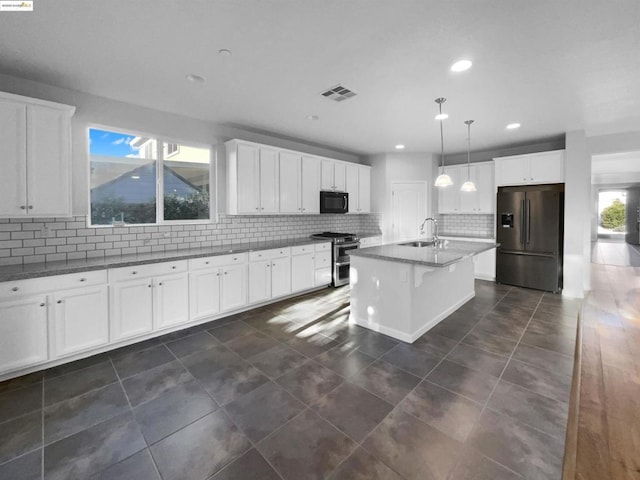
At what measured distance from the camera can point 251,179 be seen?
4.48 meters

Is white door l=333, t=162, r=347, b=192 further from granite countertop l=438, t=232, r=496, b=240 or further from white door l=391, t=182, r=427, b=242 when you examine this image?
granite countertop l=438, t=232, r=496, b=240

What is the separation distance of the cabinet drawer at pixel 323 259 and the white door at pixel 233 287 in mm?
1475

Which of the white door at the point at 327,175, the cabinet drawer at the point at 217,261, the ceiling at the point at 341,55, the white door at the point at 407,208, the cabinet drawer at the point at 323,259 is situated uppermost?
the ceiling at the point at 341,55

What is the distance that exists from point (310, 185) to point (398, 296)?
285cm

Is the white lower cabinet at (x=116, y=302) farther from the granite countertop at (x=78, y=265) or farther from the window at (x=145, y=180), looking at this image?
the window at (x=145, y=180)

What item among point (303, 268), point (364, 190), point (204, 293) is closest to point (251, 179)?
point (303, 268)

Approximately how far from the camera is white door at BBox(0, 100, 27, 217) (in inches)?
102

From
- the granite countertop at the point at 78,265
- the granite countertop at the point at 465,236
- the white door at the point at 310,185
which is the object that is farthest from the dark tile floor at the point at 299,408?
the granite countertop at the point at 465,236

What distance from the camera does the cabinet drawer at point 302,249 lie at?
15.6ft

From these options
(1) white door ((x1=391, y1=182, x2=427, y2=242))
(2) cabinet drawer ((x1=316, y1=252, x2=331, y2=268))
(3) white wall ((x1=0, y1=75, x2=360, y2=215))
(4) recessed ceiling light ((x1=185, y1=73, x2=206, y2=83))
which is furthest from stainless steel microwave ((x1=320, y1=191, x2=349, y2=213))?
(4) recessed ceiling light ((x1=185, y1=73, x2=206, y2=83))

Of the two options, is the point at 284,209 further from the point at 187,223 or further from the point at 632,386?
the point at 632,386

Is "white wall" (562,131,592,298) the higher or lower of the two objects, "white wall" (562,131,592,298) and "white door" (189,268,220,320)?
the higher

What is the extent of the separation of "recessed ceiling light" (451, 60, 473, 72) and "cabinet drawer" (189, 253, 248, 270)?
10.6ft

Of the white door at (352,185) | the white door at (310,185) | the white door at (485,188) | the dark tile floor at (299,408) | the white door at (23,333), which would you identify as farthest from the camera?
the white door at (352,185)
